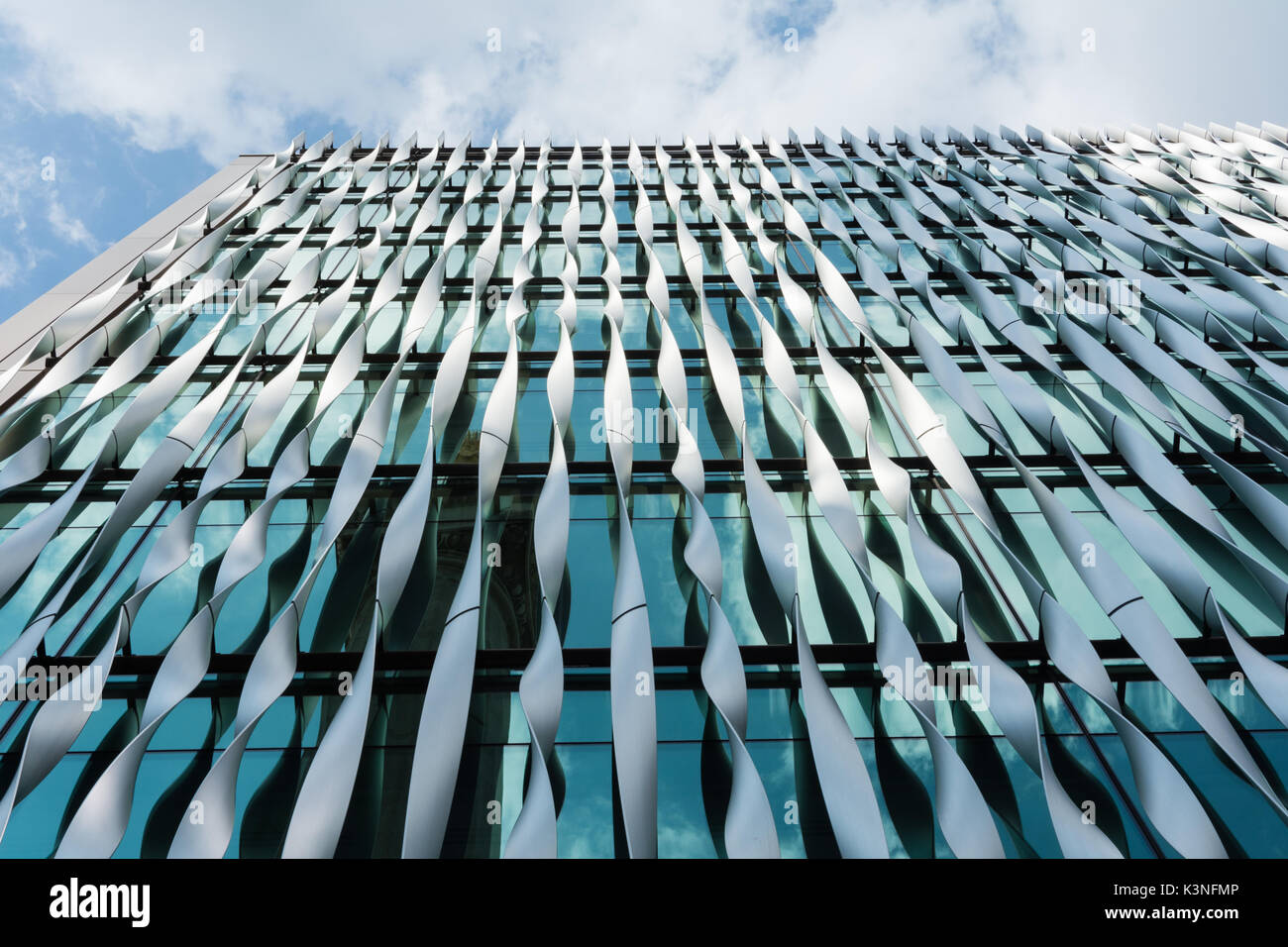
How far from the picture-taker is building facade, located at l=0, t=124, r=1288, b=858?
7.52 metres

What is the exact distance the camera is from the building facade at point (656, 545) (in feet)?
24.7

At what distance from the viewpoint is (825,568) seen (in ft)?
33.1

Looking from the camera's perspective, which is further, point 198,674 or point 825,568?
point 825,568

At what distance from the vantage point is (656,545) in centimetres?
1059

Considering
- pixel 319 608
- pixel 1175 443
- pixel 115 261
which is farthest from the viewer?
pixel 115 261

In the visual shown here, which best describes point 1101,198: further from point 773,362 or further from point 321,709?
point 321,709

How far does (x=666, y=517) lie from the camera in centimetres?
1092

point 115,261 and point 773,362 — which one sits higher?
point 115,261

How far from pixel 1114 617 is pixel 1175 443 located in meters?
4.39
